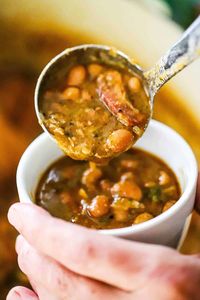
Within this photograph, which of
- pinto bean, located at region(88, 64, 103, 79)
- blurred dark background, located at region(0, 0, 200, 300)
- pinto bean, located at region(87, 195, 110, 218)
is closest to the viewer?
pinto bean, located at region(87, 195, 110, 218)

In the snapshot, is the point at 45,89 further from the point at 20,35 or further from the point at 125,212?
the point at 20,35

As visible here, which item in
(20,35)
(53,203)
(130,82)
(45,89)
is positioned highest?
(130,82)

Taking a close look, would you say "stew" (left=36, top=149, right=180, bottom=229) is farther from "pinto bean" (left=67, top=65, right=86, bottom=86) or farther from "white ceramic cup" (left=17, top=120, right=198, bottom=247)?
"pinto bean" (left=67, top=65, right=86, bottom=86)

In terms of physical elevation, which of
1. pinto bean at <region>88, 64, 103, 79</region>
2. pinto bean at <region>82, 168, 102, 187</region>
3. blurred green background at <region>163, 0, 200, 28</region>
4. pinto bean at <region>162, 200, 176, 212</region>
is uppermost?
blurred green background at <region>163, 0, 200, 28</region>

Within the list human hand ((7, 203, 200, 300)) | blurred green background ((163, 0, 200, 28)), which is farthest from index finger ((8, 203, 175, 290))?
blurred green background ((163, 0, 200, 28))

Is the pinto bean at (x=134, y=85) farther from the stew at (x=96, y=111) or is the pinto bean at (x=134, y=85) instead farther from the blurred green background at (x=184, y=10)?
the blurred green background at (x=184, y=10)

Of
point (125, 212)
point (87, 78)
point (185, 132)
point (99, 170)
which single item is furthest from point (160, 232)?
point (185, 132)

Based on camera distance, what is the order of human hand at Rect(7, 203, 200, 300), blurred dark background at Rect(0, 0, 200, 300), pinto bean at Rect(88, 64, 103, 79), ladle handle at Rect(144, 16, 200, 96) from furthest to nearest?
1. blurred dark background at Rect(0, 0, 200, 300)
2. pinto bean at Rect(88, 64, 103, 79)
3. ladle handle at Rect(144, 16, 200, 96)
4. human hand at Rect(7, 203, 200, 300)

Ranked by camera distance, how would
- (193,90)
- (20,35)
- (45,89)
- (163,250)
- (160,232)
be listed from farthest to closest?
1. (20,35)
2. (193,90)
3. (45,89)
4. (160,232)
5. (163,250)
